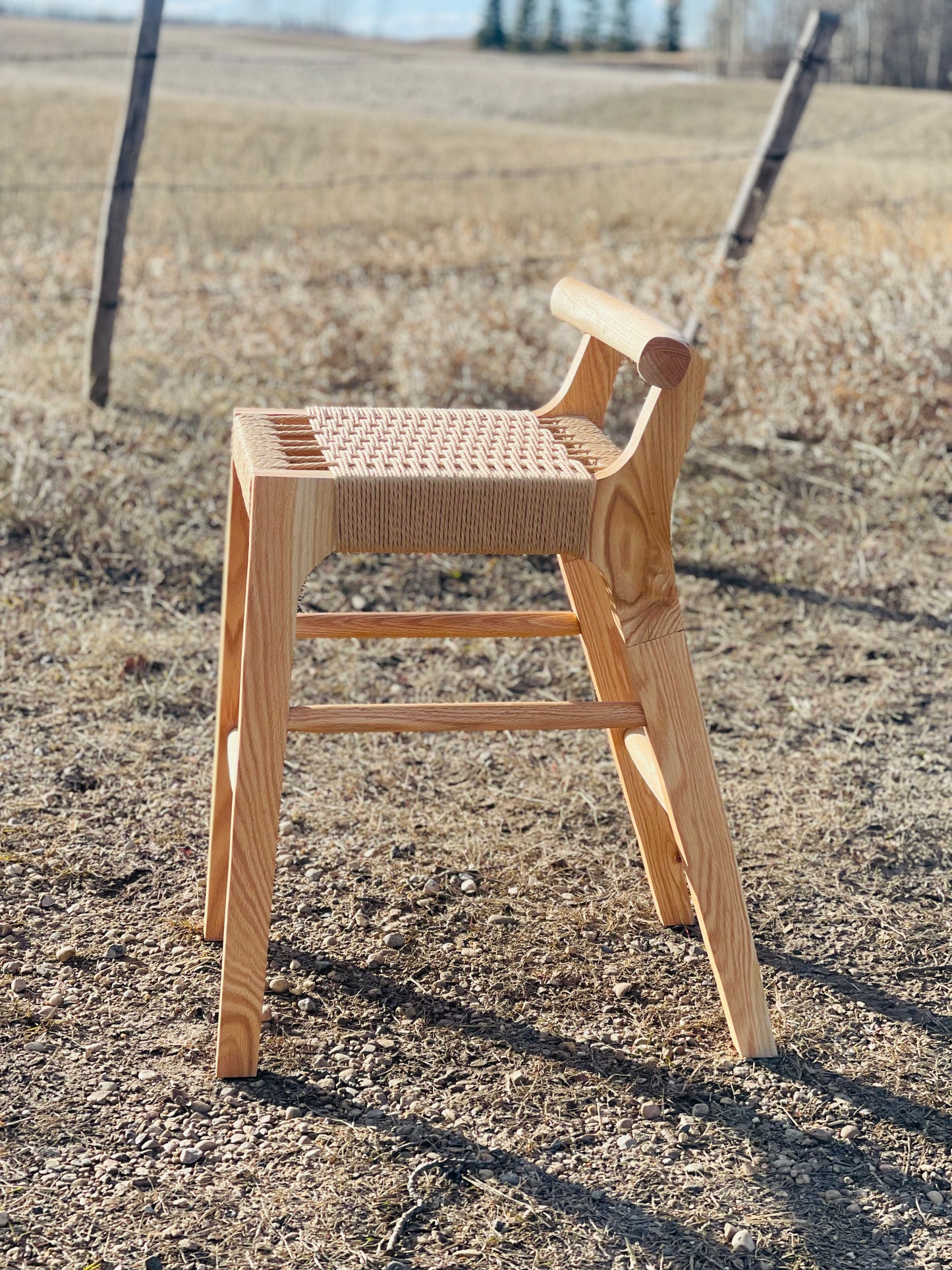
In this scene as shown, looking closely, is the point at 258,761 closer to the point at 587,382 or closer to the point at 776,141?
the point at 587,382

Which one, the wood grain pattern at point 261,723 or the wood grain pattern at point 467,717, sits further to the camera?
the wood grain pattern at point 467,717

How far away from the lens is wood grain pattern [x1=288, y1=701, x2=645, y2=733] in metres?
1.59

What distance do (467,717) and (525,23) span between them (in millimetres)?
77810

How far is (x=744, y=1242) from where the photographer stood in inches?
56.1

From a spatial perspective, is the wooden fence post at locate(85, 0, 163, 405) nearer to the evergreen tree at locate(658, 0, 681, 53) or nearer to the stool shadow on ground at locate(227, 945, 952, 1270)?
the stool shadow on ground at locate(227, 945, 952, 1270)

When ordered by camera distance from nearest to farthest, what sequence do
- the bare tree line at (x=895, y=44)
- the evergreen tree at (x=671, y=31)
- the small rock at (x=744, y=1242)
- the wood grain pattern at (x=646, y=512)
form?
the small rock at (x=744, y=1242)
the wood grain pattern at (x=646, y=512)
the bare tree line at (x=895, y=44)
the evergreen tree at (x=671, y=31)

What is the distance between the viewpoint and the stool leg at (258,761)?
1470mm

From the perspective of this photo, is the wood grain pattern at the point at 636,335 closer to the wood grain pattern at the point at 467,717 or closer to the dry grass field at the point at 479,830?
the wood grain pattern at the point at 467,717

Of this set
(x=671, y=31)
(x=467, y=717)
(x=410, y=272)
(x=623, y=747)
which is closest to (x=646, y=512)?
(x=467, y=717)

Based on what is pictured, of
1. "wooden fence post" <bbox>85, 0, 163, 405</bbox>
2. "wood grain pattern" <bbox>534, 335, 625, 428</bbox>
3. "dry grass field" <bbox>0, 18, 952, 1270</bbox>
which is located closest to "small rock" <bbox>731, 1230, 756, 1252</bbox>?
"dry grass field" <bbox>0, 18, 952, 1270</bbox>

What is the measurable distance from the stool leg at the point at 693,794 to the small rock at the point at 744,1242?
0.34 m

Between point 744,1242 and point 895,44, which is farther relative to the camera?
point 895,44

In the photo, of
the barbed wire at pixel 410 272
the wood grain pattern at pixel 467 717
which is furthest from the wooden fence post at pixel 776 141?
→ the wood grain pattern at pixel 467 717

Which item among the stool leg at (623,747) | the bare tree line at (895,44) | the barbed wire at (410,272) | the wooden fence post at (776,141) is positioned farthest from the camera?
the bare tree line at (895,44)
